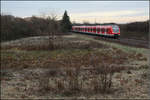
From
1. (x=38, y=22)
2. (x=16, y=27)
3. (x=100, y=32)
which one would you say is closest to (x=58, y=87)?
(x=100, y=32)

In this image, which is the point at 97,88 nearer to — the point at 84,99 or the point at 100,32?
the point at 84,99

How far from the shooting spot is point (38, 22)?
7331 cm

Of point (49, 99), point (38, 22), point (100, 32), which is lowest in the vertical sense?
point (49, 99)

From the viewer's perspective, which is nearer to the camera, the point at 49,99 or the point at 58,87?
the point at 49,99

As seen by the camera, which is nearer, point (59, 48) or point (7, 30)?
point (59, 48)


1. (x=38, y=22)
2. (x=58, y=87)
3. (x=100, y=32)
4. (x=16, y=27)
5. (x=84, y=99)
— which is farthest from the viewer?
(x=38, y=22)

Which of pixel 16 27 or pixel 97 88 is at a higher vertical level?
pixel 16 27

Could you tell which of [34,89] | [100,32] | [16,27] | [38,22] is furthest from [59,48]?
[38,22]

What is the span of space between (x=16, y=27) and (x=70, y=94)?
54.2 m

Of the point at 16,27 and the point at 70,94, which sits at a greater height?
the point at 16,27

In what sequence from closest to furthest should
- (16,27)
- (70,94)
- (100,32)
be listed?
(70,94) → (100,32) → (16,27)

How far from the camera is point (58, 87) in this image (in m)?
6.76

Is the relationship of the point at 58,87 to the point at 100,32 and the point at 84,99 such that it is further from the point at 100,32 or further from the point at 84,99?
the point at 100,32

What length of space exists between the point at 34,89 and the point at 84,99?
2114 mm
